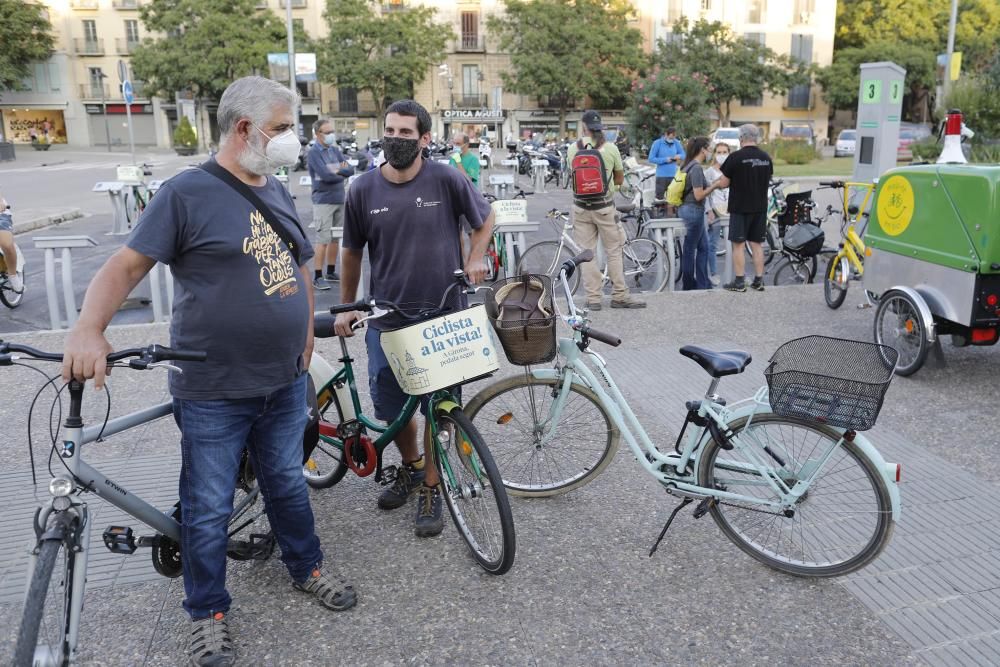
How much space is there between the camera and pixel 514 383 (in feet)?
12.6

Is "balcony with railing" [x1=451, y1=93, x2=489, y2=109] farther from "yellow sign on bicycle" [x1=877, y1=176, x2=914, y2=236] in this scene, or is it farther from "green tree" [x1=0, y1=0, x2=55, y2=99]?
"yellow sign on bicycle" [x1=877, y1=176, x2=914, y2=236]

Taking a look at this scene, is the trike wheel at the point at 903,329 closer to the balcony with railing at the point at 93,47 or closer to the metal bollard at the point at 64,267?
the metal bollard at the point at 64,267

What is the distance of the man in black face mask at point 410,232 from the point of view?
3.69 m

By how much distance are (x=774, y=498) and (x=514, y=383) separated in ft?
3.91

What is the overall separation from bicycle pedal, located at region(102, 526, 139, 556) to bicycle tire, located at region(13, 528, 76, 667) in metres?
0.33

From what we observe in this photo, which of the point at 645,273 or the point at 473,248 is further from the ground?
the point at 473,248

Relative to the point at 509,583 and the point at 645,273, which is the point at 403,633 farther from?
the point at 645,273

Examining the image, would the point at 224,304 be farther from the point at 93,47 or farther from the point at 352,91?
the point at 93,47

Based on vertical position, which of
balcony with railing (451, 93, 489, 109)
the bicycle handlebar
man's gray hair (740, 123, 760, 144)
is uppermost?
balcony with railing (451, 93, 489, 109)

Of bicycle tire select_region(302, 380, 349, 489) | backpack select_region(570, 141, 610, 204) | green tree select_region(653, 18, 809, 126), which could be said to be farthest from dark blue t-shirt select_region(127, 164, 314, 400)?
green tree select_region(653, 18, 809, 126)

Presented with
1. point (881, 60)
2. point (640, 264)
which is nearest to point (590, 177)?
point (640, 264)

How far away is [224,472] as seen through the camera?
9.48ft

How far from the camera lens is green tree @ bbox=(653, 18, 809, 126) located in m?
49.2

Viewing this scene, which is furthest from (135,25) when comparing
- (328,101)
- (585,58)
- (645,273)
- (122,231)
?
(645,273)
